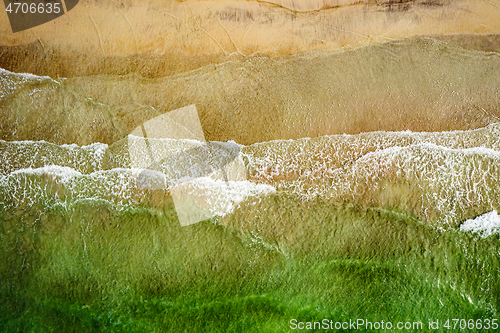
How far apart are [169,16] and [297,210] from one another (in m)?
2.02

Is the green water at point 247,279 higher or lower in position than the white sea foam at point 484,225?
lower

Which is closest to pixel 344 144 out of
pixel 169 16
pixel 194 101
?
pixel 194 101

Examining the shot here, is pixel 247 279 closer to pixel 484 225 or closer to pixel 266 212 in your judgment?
pixel 266 212

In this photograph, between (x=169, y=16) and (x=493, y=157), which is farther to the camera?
(x=169, y=16)

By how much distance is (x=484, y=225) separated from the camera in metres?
3.02

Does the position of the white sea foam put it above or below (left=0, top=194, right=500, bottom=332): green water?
above

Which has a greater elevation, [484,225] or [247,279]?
[484,225]

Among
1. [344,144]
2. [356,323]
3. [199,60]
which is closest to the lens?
[356,323]

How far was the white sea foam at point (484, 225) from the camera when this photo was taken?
3004 millimetres

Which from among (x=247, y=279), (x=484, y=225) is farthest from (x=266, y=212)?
(x=484, y=225)

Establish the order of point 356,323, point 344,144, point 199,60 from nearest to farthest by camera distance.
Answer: point 356,323 < point 344,144 < point 199,60

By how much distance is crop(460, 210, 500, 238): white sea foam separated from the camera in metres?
3.00

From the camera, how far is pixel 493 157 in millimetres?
3109

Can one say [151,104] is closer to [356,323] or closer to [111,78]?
[111,78]
